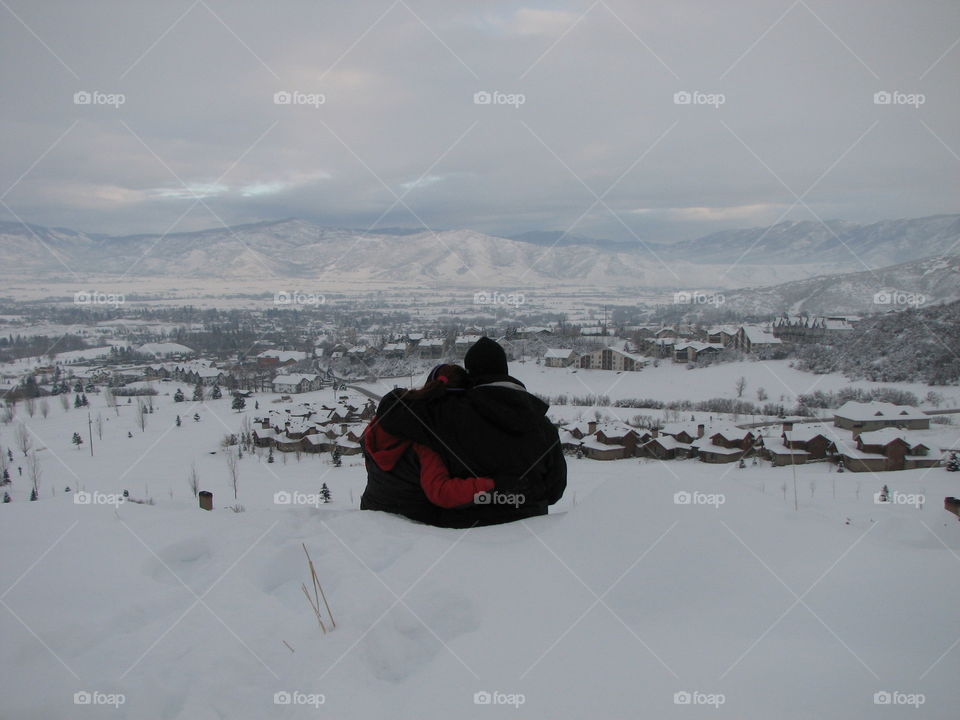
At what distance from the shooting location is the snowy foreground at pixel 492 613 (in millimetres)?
1792

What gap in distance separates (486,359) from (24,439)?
18.4m

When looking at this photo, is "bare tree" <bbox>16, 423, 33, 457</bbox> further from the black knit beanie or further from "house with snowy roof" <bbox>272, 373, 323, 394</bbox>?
the black knit beanie

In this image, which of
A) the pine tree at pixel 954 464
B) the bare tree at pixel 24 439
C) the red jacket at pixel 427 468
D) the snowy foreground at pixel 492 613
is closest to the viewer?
the snowy foreground at pixel 492 613

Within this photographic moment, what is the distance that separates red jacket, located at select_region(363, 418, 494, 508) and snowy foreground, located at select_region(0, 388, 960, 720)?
20cm

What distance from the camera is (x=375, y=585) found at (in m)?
2.40

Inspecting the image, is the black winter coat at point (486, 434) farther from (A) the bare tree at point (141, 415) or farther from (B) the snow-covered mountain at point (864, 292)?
(B) the snow-covered mountain at point (864, 292)

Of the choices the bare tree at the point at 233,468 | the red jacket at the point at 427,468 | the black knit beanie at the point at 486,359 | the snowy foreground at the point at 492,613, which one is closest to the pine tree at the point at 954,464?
the snowy foreground at the point at 492,613

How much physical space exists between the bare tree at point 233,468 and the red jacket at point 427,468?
39.3 ft

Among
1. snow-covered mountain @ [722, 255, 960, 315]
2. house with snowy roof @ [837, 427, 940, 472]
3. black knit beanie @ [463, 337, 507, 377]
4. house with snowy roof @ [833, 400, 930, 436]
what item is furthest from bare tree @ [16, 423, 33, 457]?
snow-covered mountain @ [722, 255, 960, 315]

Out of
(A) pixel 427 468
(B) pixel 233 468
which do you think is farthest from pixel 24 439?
(A) pixel 427 468

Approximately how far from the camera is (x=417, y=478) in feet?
10.4

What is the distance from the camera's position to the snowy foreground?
5.88 ft

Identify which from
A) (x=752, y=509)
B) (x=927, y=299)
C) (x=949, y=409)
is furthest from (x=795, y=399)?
(x=752, y=509)

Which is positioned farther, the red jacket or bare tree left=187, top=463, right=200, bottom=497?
bare tree left=187, top=463, right=200, bottom=497
